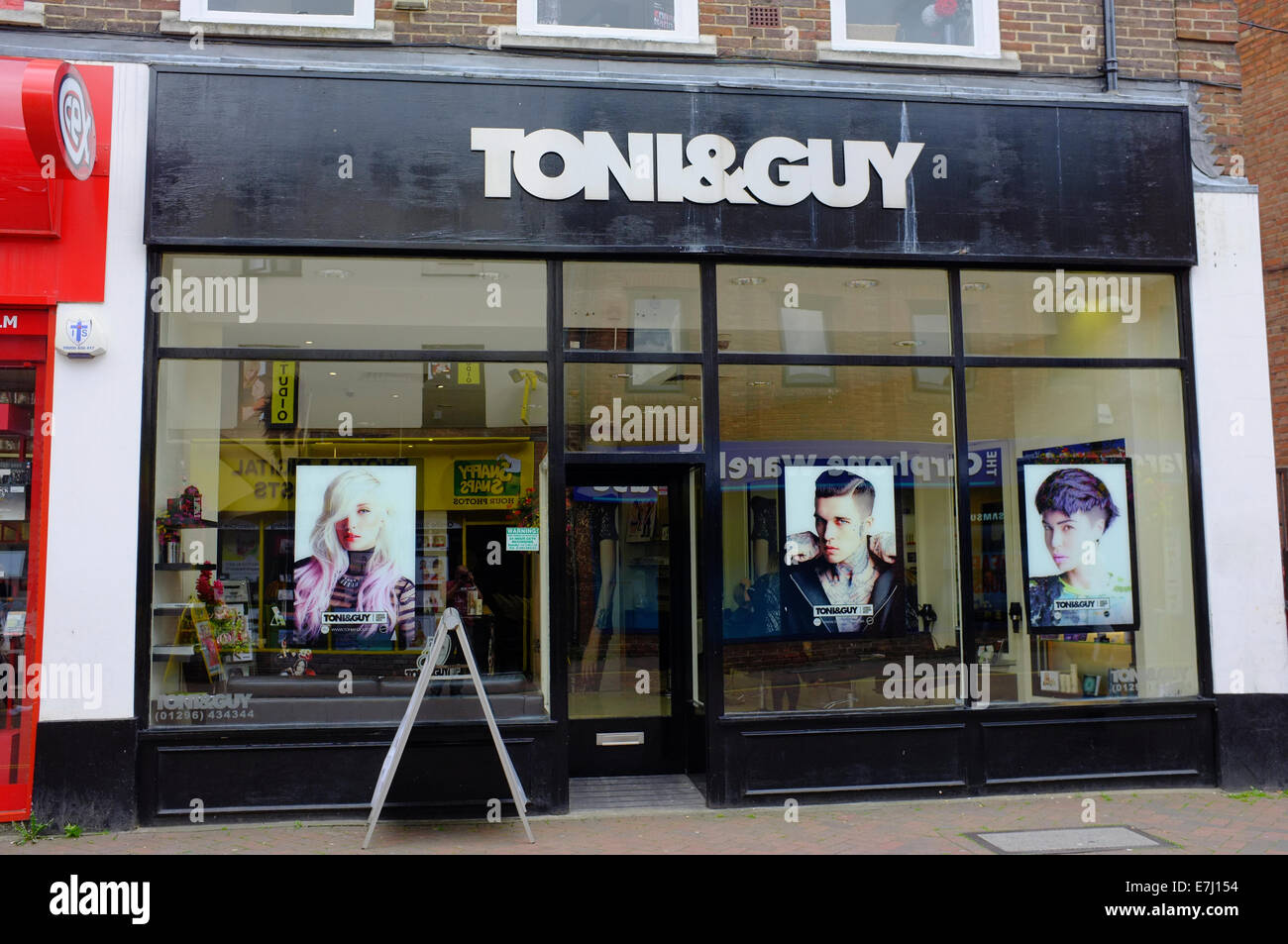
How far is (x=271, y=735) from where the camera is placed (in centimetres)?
688

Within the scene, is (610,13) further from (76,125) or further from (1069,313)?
(1069,313)

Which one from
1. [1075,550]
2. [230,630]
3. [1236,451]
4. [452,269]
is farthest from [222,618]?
[1236,451]

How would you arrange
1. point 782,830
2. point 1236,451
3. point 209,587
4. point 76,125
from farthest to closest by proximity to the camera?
point 1236,451 < point 209,587 < point 782,830 < point 76,125

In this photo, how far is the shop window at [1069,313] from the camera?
25.8ft

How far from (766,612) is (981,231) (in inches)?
126

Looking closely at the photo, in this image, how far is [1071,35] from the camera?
809cm

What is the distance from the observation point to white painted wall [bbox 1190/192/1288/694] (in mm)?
7766

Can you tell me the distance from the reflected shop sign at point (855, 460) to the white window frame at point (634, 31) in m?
3.02

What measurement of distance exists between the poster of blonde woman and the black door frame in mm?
1319

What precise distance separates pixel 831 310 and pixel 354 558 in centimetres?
384

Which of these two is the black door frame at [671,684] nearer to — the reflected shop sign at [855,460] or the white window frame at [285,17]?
the reflected shop sign at [855,460]

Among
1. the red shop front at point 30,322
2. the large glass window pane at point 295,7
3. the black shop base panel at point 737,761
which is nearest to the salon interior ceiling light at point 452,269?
the large glass window pane at point 295,7

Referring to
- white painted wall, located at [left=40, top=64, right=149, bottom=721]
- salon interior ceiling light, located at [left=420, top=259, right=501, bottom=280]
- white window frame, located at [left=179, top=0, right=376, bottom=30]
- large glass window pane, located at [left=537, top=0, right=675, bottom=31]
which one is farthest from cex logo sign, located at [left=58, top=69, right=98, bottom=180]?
large glass window pane, located at [left=537, top=0, right=675, bottom=31]
